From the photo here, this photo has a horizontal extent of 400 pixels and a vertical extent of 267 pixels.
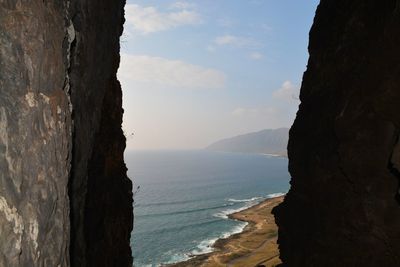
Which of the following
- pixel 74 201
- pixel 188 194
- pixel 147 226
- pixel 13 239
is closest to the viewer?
pixel 13 239

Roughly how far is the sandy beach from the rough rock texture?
161 ft

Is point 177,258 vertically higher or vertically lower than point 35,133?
lower

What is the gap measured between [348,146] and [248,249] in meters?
76.7

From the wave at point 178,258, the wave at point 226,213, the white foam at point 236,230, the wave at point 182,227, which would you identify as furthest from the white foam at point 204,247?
the wave at point 226,213

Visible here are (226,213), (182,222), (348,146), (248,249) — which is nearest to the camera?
(348,146)

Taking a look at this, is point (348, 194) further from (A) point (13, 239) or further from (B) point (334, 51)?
(A) point (13, 239)

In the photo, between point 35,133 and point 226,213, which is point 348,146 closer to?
point 35,133

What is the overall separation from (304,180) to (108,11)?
18.2m

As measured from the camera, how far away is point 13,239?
20.4ft

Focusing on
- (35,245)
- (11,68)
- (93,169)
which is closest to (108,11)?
(93,169)

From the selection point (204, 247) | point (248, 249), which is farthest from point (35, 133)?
point (204, 247)

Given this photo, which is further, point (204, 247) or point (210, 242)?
point (210, 242)

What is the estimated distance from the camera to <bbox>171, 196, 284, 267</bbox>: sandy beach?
82.2 meters

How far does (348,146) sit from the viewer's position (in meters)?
22.1
